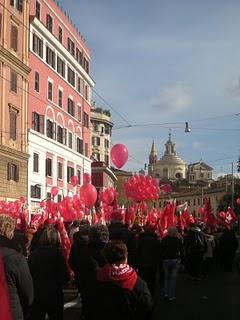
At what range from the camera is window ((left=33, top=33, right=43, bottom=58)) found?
43.9 metres

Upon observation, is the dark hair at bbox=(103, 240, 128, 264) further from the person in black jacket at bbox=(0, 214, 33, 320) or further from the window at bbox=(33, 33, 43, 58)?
the window at bbox=(33, 33, 43, 58)

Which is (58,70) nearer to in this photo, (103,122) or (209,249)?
(209,249)

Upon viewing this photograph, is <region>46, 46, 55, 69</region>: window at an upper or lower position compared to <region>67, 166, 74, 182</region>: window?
upper

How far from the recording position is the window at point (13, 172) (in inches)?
1508

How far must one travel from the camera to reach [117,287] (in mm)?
5293

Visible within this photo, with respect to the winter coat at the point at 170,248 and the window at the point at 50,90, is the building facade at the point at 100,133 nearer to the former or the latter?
the window at the point at 50,90

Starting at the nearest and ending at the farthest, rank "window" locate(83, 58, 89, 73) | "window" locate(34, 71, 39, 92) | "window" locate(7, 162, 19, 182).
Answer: "window" locate(7, 162, 19, 182)
"window" locate(34, 71, 39, 92)
"window" locate(83, 58, 89, 73)

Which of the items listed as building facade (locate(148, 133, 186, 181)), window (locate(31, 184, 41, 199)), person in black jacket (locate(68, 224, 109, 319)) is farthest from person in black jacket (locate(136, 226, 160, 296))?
building facade (locate(148, 133, 186, 181))

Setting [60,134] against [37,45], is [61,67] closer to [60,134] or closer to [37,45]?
[60,134]

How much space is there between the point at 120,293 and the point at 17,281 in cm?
89

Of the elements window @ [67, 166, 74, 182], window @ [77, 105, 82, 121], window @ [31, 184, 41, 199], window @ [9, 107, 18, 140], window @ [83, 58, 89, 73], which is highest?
window @ [83, 58, 89, 73]

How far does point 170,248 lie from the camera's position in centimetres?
1303

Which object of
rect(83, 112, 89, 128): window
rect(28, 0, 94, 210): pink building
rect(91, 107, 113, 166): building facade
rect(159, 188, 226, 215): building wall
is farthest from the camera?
rect(159, 188, 226, 215): building wall

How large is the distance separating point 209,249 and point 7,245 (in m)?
13.7
